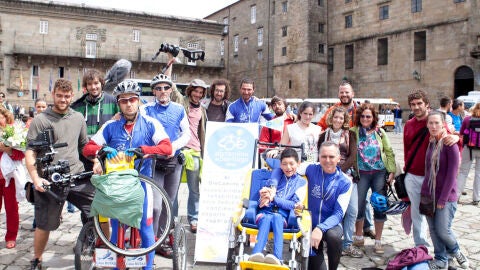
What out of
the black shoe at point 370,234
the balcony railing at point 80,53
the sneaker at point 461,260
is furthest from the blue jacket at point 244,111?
the balcony railing at point 80,53

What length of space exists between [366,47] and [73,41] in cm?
2920

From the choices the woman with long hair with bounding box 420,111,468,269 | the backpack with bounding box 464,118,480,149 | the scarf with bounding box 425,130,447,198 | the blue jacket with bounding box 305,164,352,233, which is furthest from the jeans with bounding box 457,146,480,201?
the blue jacket with bounding box 305,164,352,233

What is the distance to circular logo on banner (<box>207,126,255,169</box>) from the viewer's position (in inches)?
188

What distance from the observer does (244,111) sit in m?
5.61

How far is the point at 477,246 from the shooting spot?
5344 mm

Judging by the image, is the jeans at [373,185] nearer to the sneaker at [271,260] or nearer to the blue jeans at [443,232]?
the blue jeans at [443,232]

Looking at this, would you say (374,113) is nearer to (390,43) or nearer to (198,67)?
(390,43)

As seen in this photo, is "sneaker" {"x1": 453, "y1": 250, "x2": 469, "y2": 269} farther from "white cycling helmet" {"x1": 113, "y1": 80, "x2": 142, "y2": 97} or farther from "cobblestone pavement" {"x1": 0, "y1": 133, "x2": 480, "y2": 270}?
"white cycling helmet" {"x1": 113, "y1": 80, "x2": 142, "y2": 97}

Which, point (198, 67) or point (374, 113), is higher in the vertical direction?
point (198, 67)

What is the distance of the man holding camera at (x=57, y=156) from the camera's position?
4.00m

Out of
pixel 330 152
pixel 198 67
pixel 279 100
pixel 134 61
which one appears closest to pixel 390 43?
pixel 198 67

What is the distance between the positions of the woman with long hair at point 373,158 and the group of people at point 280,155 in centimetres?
1

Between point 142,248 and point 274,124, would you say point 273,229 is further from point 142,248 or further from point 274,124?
point 274,124

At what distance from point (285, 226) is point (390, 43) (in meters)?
32.0
